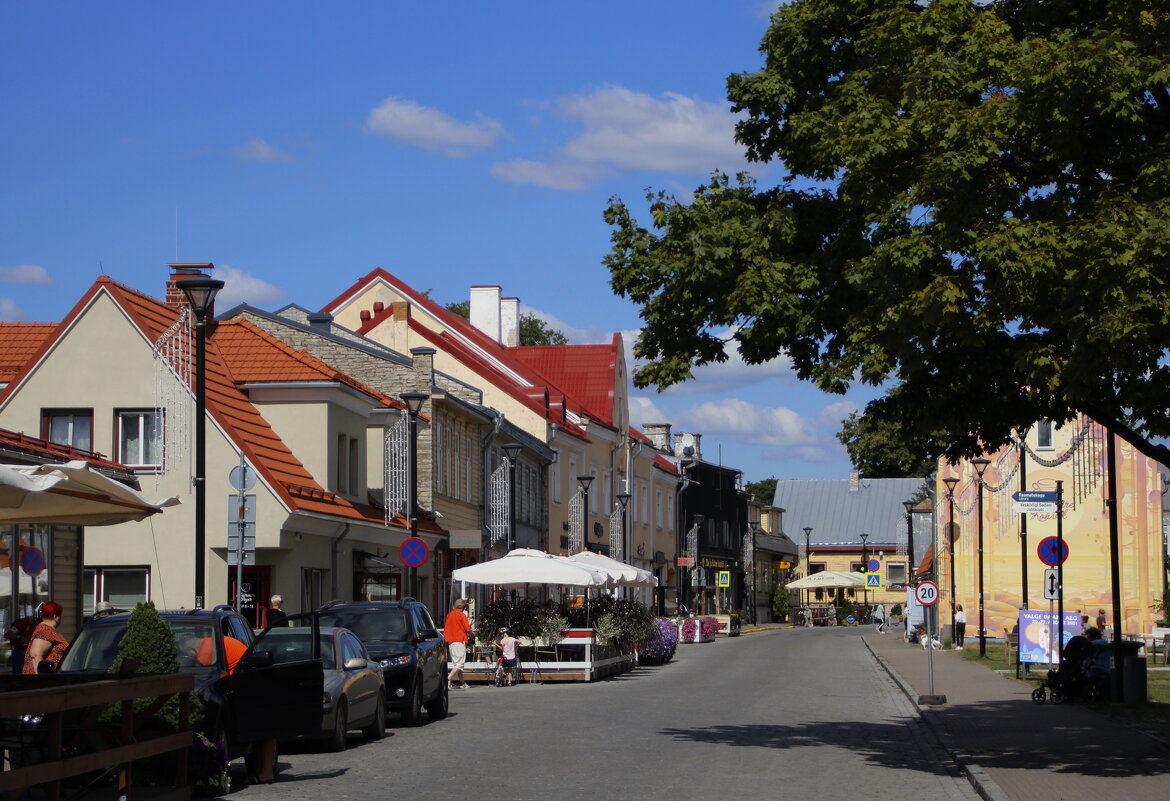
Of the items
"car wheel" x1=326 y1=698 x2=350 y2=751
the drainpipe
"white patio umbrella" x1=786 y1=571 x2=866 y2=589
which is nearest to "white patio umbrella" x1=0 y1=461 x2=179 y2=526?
"car wheel" x1=326 y1=698 x2=350 y2=751

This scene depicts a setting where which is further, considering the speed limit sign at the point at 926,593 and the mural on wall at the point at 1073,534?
the mural on wall at the point at 1073,534

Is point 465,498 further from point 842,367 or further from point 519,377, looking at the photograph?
point 842,367

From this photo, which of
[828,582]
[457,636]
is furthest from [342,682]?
[828,582]

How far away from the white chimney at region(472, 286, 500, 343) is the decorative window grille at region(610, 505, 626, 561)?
30.2 ft

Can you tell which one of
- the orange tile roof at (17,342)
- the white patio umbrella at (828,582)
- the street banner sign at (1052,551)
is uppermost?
the orange tile roof at (17,342)

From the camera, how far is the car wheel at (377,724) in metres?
19.6

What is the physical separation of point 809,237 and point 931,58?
2.75 m

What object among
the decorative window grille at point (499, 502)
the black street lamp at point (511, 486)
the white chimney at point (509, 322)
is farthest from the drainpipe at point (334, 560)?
the white chimney at point (509, 322)

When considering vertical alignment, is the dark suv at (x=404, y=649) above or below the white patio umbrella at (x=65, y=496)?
below

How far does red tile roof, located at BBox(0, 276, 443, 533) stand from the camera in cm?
2948

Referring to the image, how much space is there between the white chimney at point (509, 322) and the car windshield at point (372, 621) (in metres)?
44.6

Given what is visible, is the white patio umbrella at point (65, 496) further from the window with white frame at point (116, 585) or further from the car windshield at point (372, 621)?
the window with white frame at point (116, 585)

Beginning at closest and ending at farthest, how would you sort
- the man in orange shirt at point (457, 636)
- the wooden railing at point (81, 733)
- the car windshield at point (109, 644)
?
the wooden railing at point (81, 733) → the car windshield at point (109, 644) → the man in orange shirt at point (457, 636)

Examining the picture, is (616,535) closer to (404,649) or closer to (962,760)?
(404,649)
